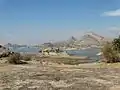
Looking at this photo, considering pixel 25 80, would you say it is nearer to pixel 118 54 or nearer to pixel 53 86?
pixel 53 86

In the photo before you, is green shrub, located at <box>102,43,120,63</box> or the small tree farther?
the small tree

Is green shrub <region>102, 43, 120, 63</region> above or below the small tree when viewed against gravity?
below

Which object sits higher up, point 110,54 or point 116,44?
point 116,44

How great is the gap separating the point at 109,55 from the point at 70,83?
4128 centimetres

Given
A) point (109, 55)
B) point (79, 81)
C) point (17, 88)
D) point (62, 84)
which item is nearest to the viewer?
point (17, 88)

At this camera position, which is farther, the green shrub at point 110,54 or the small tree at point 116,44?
the small tree at point 116,44

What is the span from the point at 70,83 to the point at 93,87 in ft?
11.8

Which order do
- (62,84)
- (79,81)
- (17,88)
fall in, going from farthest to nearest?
1. (79,81)
2. (62,84)
3. (17,88)

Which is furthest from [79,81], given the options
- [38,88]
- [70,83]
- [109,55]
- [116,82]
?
[109,55]

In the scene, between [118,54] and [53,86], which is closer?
[53,86]

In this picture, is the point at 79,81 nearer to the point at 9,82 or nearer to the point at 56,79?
the point at 56,79

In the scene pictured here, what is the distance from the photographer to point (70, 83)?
34.0 meters

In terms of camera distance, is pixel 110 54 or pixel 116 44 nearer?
pixel 110 54

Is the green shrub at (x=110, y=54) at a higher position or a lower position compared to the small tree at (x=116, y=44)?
lower
